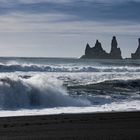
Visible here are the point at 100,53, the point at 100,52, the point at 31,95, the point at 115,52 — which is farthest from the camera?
the point at 100,52

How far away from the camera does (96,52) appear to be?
5404 inches

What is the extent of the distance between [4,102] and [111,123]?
793cm

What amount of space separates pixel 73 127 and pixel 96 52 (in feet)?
408

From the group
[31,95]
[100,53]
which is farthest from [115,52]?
[31,95]

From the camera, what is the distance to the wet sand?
11438mm

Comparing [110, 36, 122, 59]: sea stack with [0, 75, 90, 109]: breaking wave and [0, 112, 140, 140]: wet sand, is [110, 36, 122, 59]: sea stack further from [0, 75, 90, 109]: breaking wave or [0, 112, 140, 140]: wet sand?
[0, 112, 140, 140]: wet sand

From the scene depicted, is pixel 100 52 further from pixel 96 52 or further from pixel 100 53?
pixel 96 52

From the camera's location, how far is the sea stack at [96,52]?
447 ft

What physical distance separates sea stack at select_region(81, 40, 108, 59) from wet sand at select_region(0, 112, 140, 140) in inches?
4699

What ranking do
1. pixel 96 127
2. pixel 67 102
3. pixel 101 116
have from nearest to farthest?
pixel 96 127 < pixel 101 116 < pixel 67 102

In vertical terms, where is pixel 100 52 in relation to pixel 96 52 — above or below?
below

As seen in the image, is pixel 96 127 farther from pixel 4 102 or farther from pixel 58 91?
pixel 58 91

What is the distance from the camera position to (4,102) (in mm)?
21203

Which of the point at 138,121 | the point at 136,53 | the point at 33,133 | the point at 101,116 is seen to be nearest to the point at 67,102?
the point at 101,116
